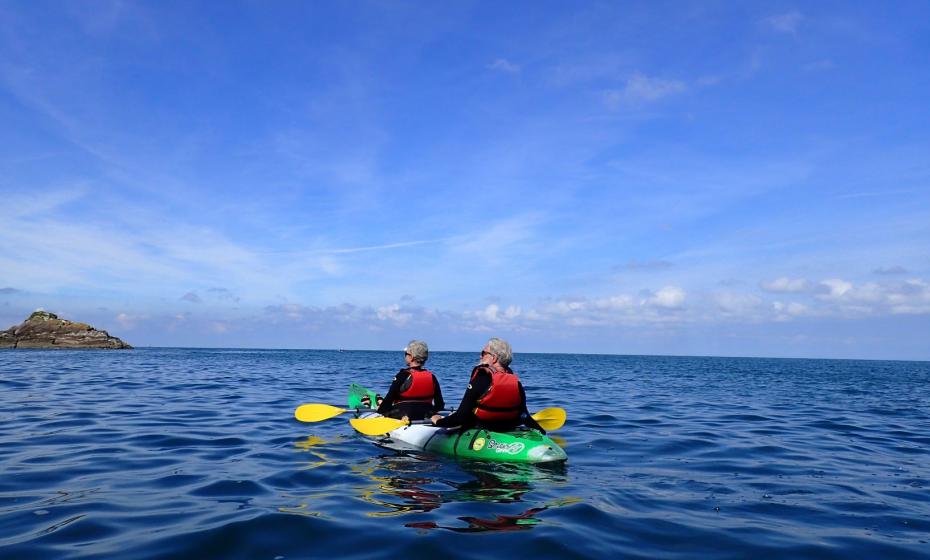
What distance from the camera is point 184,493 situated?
706cm

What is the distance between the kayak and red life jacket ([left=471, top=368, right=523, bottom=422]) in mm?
287

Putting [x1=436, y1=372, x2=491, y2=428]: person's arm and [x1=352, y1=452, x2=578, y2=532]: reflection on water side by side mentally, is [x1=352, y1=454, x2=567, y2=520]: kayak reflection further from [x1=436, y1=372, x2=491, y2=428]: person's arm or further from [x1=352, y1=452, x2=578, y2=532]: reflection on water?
[x1=436, y1=372, x2=491, y2=428]: person's arm

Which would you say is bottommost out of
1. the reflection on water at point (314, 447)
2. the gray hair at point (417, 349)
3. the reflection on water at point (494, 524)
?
the reflection on water at point (314, 447)

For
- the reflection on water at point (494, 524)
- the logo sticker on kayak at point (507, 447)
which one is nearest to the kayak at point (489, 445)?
the logo sticker on kayak at point (507, 447)

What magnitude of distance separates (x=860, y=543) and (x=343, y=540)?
5.23 meters

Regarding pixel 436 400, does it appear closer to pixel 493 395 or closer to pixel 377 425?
pixel 377 425

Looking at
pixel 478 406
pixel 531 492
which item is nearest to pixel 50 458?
pixel 478 406

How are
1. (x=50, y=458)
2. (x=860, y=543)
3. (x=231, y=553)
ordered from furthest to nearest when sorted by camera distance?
(x=50, y=458) < (x=860, y=543) < (x=231, y=553)

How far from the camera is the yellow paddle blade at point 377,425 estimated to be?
36.9 ft

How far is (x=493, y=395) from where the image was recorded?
31.0ft

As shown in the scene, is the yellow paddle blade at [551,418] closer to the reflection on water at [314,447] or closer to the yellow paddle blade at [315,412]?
the reflection on water at [314,447]

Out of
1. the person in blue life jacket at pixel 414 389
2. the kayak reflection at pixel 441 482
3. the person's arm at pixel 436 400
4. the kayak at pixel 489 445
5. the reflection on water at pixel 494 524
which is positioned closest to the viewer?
the reflection on water at pixel 494 524

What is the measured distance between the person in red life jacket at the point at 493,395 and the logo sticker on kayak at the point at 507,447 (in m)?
0.41

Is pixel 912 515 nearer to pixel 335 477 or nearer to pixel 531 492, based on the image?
pixel 531 492
